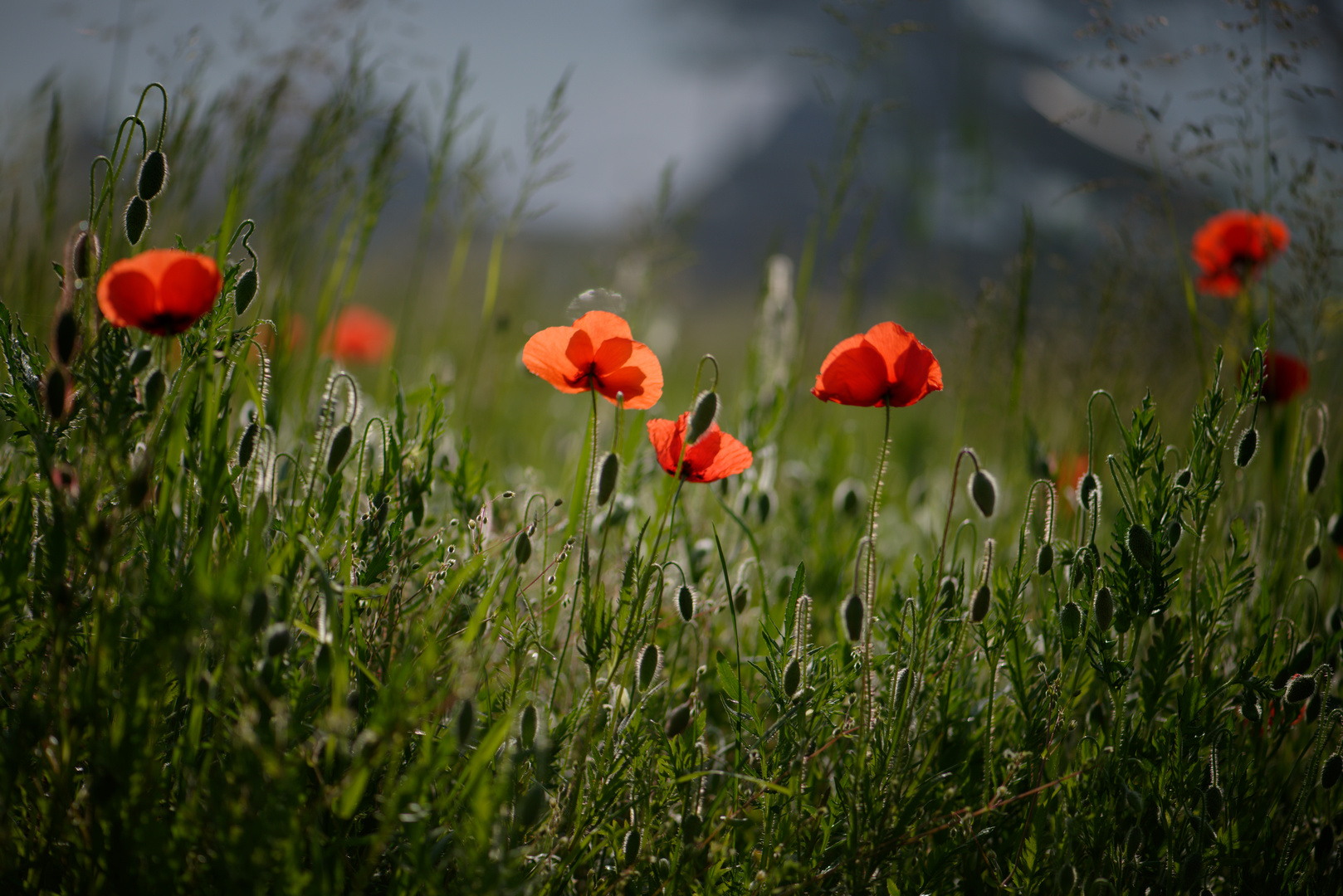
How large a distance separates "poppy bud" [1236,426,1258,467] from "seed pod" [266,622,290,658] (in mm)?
1465

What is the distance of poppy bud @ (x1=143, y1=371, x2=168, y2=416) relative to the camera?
103cm

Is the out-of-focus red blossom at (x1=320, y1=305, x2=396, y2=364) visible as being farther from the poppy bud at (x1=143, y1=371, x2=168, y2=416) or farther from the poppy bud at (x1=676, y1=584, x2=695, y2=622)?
the poppy bud at (x1=676, y1=584, x2=695, y2=622)

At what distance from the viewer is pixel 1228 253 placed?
245 centimetres

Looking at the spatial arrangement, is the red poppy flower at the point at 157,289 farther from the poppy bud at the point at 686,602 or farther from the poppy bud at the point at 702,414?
the poppy bud at the point at 686,602

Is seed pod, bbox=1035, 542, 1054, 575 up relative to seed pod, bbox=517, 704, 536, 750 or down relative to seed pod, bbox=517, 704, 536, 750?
up

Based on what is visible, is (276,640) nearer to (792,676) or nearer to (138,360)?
(138,360)

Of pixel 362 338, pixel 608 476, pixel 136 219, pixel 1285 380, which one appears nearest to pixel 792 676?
pixel 608 476

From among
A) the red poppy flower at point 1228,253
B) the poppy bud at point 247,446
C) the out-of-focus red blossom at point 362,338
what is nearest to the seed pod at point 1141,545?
the poppy bud at point 247,446

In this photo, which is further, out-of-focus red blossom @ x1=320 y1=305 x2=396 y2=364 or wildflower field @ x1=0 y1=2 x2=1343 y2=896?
out-of-focus red blossom @ x1=320 y1=305 x2=396 y2=364

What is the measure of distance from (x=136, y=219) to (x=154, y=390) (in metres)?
0.31

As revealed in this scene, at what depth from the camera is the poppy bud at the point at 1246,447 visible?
1322mm

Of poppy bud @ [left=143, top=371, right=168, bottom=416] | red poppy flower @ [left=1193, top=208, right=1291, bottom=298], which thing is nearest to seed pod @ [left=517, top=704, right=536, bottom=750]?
poppy bud @ [left=143, top=371, right=168, bottom=416]

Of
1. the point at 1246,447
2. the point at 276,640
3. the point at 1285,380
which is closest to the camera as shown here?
the point at 276,640

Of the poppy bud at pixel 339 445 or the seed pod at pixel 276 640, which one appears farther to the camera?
the poppy bud at pixel 339 445
